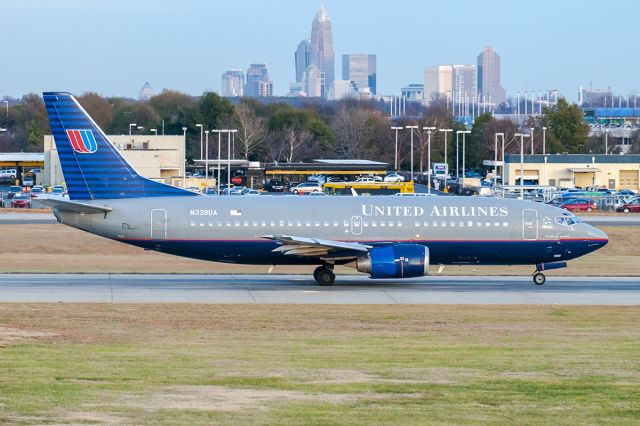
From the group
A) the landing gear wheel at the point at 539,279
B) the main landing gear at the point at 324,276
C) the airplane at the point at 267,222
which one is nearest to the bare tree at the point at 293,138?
the landing gear wheel at the point at 539,279

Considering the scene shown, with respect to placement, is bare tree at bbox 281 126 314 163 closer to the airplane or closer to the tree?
the tree

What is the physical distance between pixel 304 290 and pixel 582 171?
84.3 meters

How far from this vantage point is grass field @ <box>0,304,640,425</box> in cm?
1700

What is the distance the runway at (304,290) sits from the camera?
3559cm

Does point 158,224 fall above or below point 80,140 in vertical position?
below

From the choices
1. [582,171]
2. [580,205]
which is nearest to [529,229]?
[580,205]

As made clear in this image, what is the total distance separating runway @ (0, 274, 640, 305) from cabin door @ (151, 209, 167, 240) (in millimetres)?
1776

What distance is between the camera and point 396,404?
1766cm

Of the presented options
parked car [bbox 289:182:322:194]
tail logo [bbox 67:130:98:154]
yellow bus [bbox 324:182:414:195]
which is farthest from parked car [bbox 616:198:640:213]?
tail logo [bbox 67:130:98:154]

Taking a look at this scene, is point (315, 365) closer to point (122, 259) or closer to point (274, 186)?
point (122, 259)

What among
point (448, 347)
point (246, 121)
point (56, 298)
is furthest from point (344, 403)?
point (246, 121)

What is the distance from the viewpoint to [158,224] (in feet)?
128

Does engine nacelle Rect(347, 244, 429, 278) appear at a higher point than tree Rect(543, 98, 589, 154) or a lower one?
lower

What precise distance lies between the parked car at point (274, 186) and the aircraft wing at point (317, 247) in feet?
235
